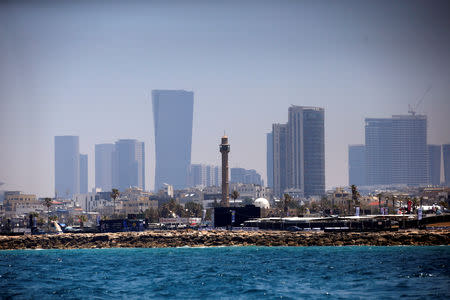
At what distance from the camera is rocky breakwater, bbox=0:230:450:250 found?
431 feet

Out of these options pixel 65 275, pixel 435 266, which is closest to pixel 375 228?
pixel 435 266

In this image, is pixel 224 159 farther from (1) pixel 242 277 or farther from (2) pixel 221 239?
(1) pixel 242 277

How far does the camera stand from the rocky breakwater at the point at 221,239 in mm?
131375

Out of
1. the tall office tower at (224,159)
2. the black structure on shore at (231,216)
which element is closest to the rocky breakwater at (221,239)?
the black structure on shore at (231,216)

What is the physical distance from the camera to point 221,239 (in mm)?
145625

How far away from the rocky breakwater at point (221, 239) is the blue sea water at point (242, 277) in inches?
982

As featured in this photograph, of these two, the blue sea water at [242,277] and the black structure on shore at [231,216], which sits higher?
the black structure on shore at [231,216]

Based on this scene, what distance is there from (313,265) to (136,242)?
7020 centimetres

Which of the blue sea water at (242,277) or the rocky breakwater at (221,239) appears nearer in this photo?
the blue sea water at (242,277)

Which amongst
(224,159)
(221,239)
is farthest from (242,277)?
(224,159)

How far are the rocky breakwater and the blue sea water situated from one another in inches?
982

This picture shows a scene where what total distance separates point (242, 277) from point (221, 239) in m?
70.5

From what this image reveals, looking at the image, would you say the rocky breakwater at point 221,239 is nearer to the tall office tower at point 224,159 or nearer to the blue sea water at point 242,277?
the blue sea water at point 242,277

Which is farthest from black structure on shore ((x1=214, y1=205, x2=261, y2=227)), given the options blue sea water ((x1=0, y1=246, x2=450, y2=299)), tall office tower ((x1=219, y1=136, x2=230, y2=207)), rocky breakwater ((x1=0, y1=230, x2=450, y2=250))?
blue sea water ((x1=0, y1=246, x2=450, y2=299))
